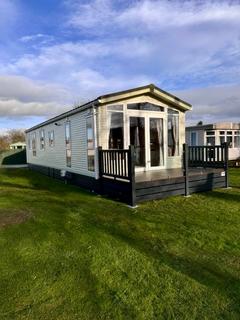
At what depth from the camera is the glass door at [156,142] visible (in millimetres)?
9051

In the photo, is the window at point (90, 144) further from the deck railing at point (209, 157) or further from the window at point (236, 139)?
the window at point (236, 139)

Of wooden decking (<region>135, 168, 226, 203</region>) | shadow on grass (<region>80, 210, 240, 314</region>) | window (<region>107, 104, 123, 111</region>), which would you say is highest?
window (<region>107, 104, 123, 111</region>)

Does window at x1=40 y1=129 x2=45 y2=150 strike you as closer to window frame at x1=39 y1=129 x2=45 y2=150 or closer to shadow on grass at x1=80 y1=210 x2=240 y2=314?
window frame at x1=39 y1=129 x2=45 y2=150

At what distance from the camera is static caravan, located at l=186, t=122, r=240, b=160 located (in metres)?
18.9

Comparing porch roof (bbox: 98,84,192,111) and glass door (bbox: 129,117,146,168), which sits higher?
porch roof (bbox: 98,84,192,111)

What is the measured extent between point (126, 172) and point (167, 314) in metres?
4.49

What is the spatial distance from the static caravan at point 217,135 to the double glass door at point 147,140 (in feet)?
34.8

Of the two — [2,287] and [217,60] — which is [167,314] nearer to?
[2,287]

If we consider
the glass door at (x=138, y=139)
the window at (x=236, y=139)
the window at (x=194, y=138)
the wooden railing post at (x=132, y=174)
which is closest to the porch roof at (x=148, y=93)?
the glass door at (x=138, y=139)

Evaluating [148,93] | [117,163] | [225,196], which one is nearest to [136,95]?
[148,93]

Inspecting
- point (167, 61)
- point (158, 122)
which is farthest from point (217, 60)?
point (158, 122)

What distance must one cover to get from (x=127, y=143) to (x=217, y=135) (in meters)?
12.7

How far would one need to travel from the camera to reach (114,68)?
16.5 meters

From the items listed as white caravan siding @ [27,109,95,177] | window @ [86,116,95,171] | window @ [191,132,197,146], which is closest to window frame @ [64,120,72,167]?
white caravan siding @ [27,109,95,177]
